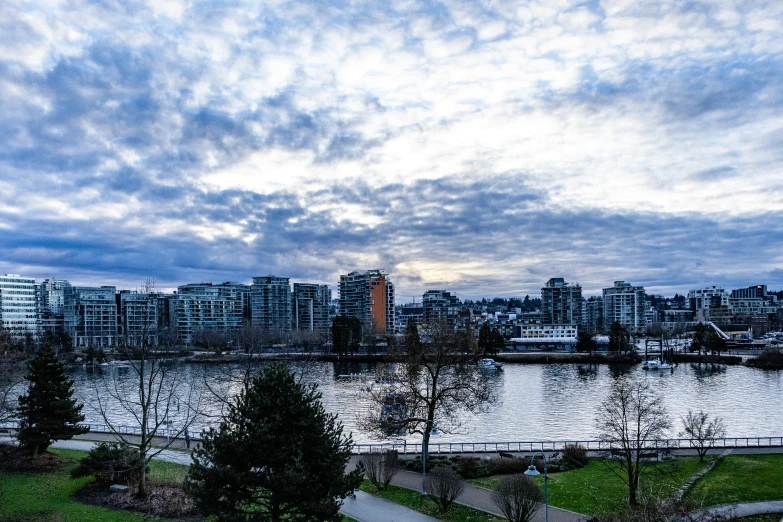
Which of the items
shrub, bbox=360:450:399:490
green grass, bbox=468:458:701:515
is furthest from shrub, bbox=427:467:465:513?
green grass, bbox=468:458:701:515

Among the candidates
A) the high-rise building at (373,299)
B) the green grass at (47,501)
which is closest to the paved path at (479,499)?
the green grass at (47,501)

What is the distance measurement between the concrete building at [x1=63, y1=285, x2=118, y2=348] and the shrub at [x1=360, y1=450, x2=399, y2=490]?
502 feet

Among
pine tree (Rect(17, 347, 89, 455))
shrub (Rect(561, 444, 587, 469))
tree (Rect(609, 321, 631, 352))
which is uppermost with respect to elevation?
pine tree (Rect(17, 347, 89, 455))

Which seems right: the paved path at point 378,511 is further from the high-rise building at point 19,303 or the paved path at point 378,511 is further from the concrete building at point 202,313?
the concrete building at point 202,313

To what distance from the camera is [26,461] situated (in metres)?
24.6

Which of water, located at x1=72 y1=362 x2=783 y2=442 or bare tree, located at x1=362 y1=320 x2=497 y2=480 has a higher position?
bare tree, located at x1=362 y1=320 x2=497 y2=480

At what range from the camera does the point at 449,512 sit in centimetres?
1891

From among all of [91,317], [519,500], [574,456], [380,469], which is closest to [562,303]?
[91,317]

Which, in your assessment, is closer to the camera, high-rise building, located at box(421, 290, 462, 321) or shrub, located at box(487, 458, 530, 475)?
shrub, located at box(487, 458, 530, 475)

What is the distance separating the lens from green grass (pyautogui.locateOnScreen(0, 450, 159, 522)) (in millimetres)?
17859

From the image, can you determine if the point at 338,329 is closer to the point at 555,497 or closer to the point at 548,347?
the point at 548,347

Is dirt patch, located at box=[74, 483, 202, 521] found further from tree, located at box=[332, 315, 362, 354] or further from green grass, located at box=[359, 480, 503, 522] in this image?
tree, located at box=[332, 315, 362, 354]

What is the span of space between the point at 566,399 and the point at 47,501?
46.9m

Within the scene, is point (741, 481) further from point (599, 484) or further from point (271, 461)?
point (271, 461)
